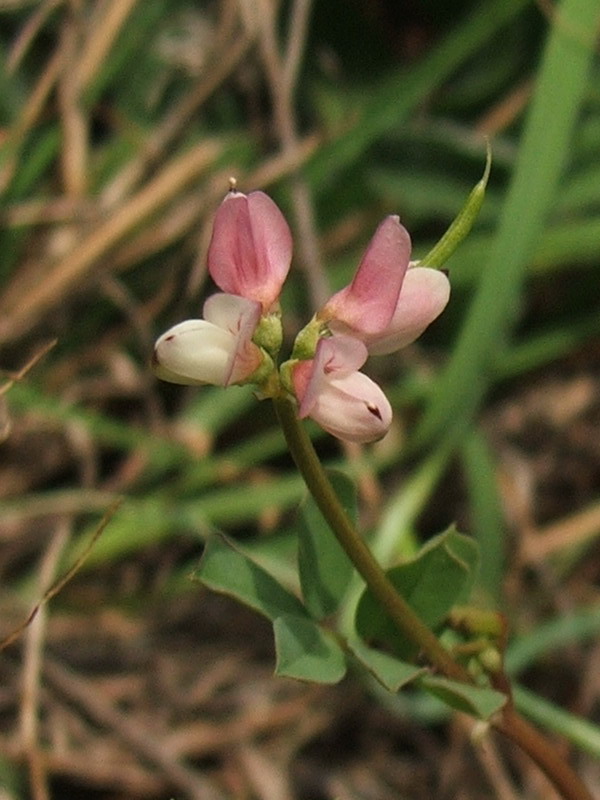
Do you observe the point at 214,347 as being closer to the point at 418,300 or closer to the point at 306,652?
the point at 418,300

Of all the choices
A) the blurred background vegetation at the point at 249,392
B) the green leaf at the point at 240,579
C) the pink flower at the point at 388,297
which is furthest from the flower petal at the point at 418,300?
the blurred background vegetation at the point at 249,392

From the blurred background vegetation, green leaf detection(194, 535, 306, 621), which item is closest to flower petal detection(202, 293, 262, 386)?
green leaf detection(194, 535, 306, 621)

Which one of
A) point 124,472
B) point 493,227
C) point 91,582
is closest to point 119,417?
point 124,472

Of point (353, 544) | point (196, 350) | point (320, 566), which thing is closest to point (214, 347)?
point (196, 350)

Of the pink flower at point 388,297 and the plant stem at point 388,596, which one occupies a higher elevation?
the pink flower at point 388,297

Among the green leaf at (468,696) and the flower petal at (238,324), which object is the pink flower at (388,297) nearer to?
the flower petal at (238,324)
